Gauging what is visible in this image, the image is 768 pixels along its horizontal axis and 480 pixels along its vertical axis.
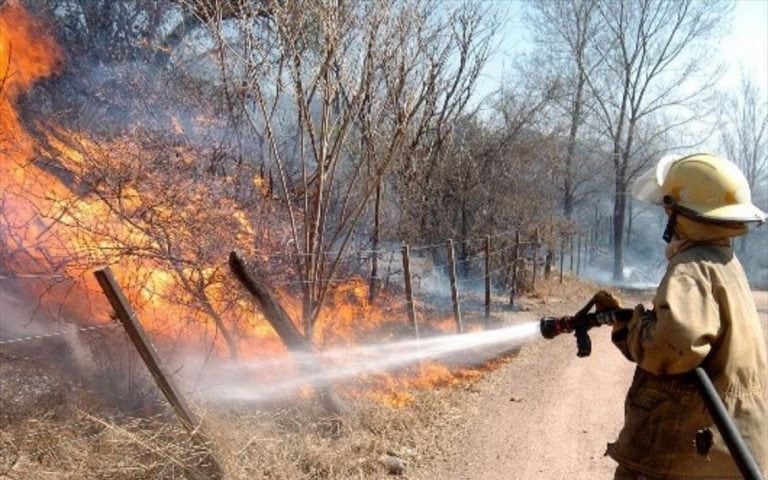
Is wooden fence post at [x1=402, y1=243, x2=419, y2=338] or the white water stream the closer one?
the white water stream

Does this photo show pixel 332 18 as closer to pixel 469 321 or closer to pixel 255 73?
pixel 255 73

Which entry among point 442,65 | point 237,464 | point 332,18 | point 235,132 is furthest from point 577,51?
point 237,464

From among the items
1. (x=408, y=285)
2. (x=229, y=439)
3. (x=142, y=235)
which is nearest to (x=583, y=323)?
(x=229, y=439)

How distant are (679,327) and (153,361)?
Result: 346 cm

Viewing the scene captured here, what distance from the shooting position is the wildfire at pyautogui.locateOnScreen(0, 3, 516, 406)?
645 centimetres

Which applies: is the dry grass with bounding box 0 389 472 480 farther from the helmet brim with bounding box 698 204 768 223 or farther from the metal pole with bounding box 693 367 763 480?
the helmet brim with bounding box 698 204 768 223

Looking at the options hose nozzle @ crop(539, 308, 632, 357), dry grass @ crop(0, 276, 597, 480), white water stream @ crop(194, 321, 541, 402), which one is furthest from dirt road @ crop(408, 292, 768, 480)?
hose nozzle @ crop(539, 308, 632, 357)

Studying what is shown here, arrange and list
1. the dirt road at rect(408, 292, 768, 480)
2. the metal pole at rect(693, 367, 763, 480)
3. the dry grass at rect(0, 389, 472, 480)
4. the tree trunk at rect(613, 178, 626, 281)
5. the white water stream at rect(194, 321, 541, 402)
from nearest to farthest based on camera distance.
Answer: the metal pole at rect(693, 367, 763, 480)
the dry grass at rect(0, 389, 472, 480)
the dirt road at rect(408, 292, 768, 480)
the white water stream at rect(194, 321, 541, 402)
the tree trunk at rect(613, 178, 626, 281)

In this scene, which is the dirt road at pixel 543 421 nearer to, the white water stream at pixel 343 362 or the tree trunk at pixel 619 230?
the white water stream at pixel 343 362

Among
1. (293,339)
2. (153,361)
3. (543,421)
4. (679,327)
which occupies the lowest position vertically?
(543,421)

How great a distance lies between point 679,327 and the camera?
2.24m

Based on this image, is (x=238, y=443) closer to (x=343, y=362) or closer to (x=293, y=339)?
(x=293, y=339)

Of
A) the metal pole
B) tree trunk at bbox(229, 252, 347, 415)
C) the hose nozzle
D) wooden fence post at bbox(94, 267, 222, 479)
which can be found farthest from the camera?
tree trunk at bbox(229, 252, 347, 415)

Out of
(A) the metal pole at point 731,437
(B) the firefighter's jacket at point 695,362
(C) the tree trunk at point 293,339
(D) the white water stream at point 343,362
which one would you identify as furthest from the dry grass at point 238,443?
(A) the metal pole at point 731,437
